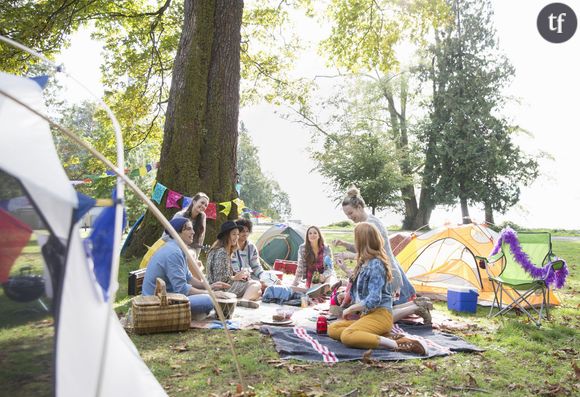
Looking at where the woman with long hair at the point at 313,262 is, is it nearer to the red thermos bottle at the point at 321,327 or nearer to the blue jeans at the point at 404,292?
the blue jeans at the point at 404,292

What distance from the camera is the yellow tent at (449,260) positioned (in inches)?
306

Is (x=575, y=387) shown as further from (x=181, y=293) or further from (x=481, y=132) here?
(x=481, y=132)

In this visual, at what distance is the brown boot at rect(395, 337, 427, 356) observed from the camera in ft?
15.4

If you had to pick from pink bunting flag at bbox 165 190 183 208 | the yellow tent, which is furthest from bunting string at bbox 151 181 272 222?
the yellow tent

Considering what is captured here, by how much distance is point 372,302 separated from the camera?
15.8 ft

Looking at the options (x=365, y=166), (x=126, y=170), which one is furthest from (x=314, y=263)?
(x=365, y=166)

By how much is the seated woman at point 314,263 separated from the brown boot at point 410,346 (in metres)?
2.76

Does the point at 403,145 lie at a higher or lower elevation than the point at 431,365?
higher

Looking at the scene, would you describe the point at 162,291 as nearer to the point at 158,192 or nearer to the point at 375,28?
the point at 158,192

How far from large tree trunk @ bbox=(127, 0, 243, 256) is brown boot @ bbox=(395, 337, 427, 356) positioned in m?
4.92

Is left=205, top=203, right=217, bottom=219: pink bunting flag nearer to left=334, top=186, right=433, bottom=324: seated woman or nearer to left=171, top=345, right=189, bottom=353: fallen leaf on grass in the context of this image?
left=334, top=186, right=433, bottom=324: seated woman

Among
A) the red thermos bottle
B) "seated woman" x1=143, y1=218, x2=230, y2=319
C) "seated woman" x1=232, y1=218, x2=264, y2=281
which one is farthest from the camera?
"seated woman" x1=232, y1=218, x2=264, y2=281

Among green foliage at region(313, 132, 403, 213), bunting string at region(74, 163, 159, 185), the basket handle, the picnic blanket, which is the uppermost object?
green foliage at region(313, 132, 403, 213)

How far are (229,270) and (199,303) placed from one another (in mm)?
1238
